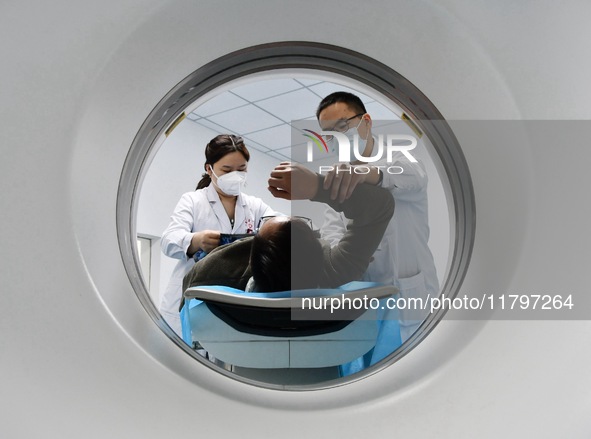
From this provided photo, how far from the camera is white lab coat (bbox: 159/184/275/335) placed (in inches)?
74.0

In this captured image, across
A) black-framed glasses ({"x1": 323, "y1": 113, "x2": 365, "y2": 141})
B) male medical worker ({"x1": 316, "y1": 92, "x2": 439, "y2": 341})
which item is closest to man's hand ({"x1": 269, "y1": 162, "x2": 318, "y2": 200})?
male medical worker ({"x1": 316, "y1": 92, "x2": 439, "y2": 341})

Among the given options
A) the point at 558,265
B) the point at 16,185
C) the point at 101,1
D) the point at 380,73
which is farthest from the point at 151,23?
the point at 558,265

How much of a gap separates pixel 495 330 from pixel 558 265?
93mm

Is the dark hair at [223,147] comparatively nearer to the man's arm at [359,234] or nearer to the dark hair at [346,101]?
the dark hair at [346,101]

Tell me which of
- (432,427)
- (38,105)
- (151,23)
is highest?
(151,23)

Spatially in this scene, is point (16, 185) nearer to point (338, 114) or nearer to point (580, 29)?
point (580, 29)

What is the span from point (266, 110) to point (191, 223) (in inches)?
74.6

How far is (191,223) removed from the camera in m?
2.07

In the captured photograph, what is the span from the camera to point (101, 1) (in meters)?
0.54

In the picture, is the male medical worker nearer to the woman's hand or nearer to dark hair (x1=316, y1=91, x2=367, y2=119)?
dark hair (x1=316, y1=91, x2=367, y2=119)

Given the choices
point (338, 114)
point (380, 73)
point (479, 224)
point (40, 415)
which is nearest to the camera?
point (40, 415)

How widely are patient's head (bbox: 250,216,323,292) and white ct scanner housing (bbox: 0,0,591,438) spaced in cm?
67

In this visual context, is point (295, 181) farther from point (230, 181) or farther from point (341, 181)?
point (230, 181)

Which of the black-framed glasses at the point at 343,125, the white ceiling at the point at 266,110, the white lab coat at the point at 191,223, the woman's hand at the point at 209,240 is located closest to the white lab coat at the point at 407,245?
the black-framed glasses at the point at 343,125
